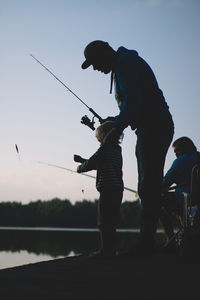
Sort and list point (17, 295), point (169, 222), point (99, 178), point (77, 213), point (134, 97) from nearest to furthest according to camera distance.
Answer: point (17, 295) < point (134, 97) < point (99, 178) < point (169, 222) < point (77, 213)

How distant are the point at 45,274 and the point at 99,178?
53.6 inches

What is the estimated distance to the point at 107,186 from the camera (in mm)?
3174

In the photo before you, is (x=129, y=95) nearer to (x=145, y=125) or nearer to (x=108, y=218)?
(x=145, y=125)

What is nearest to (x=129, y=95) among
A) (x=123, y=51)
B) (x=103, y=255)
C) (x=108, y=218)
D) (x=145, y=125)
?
(x=145, y=125)

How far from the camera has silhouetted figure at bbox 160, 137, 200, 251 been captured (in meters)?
3.73

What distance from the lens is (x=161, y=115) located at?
286 centimetres

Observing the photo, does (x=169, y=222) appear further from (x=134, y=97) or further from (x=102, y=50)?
(x=102, y=50)

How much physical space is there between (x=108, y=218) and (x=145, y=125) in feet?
3.25

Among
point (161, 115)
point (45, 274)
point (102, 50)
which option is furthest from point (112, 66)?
point (45, 274)

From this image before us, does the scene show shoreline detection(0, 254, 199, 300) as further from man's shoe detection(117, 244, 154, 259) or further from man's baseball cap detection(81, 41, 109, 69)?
man's baseball cap detection(81, 41, 109, 69)

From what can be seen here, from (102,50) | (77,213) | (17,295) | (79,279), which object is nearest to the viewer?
(17,295)

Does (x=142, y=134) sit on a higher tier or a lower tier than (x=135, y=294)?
higher

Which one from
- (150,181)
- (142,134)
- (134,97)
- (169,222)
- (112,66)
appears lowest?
(169,222)

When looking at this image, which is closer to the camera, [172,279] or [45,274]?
[172,279]
